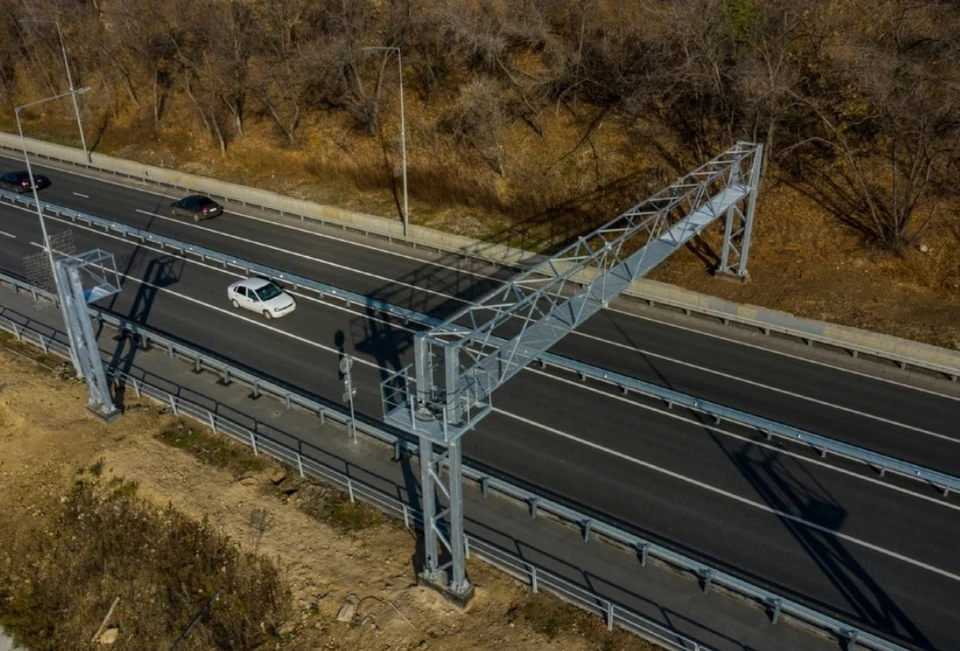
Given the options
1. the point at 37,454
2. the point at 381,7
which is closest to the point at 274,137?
the point at 381,7

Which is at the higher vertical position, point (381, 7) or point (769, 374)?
point (381, 7)

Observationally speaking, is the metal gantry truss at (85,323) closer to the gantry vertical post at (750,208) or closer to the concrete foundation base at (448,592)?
the concrete foundation base at (448,592)

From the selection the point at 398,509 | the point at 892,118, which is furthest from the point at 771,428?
the point at 892,118

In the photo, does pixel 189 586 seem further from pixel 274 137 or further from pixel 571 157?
pixel 274 137

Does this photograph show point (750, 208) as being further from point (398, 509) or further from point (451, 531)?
point (451, 531)

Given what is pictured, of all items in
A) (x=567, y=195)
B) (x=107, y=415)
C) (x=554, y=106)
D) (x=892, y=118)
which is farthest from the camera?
(x=554, y=106)
